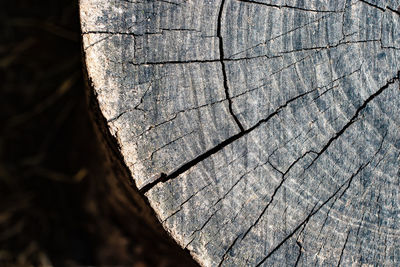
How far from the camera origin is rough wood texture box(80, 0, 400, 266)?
3.82ft

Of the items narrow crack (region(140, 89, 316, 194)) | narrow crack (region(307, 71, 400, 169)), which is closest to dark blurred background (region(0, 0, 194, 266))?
narrow crack (region(140, 89, 316, 194))

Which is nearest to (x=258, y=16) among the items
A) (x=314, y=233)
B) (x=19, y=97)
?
(x=314, y=233)

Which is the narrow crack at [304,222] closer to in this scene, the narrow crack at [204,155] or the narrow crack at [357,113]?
the narrow crack at [357,113]

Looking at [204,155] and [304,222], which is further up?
[204,155]

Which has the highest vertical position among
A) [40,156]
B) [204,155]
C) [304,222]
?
[204,155]

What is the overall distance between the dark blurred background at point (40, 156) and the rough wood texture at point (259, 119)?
45.0 inches

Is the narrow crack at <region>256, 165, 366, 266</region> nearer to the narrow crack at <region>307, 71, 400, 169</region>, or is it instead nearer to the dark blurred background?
the narrow crack at <region>307, 71, 400, 169</region>

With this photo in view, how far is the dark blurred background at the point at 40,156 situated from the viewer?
7.54 ft

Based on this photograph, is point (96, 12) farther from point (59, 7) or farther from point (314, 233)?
point (59, 7)

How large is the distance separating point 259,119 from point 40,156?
63.0 inches

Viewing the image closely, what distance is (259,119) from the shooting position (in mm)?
1217

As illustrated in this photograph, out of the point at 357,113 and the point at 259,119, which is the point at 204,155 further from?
the point at 357,113

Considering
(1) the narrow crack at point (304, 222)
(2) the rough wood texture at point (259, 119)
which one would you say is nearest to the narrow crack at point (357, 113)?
(2) the rough wood texture at point (259, 119)

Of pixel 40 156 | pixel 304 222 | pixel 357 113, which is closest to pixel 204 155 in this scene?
pixel 304 222
